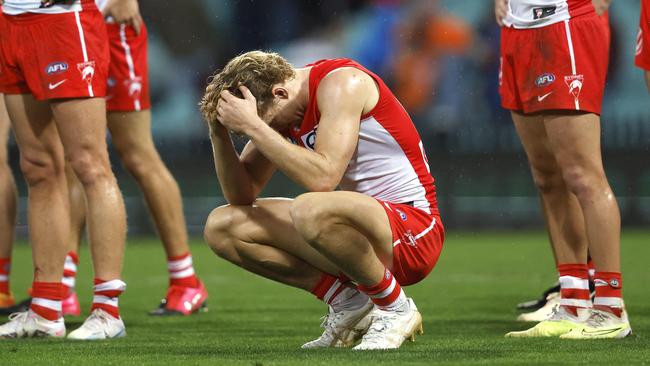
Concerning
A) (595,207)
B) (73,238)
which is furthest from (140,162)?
(595,207)

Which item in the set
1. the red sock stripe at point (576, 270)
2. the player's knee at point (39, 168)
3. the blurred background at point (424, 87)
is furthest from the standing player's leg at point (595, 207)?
the blurred background at point (424, 87)

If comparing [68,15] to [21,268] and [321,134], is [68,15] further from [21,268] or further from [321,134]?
[21,268]

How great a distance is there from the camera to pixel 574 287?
5152 mm

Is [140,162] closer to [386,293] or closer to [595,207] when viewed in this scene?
[386,293]

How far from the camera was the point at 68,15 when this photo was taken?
504cm

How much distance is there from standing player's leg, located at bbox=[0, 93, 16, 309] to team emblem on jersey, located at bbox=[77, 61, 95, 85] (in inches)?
41.6

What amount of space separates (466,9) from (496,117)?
1541 millimetres

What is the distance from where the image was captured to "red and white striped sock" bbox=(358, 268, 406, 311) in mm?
Answer: 4336

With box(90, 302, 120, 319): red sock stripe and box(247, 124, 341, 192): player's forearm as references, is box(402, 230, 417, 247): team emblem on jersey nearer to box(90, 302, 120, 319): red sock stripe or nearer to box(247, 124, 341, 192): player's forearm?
box(247, 124, 341, 192): player's forearm

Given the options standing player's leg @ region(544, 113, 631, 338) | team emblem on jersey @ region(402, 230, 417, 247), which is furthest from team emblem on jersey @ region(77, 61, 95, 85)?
standing player's leg @ region(544, 113, 631, 338)

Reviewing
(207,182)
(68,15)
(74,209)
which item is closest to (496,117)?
(207,182)

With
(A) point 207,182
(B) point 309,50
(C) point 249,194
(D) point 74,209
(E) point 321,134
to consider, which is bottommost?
(A) point 207,182

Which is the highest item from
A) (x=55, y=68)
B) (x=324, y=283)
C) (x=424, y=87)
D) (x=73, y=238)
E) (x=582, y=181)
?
(x=55, y=68)

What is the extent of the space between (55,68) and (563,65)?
83.9 inches
